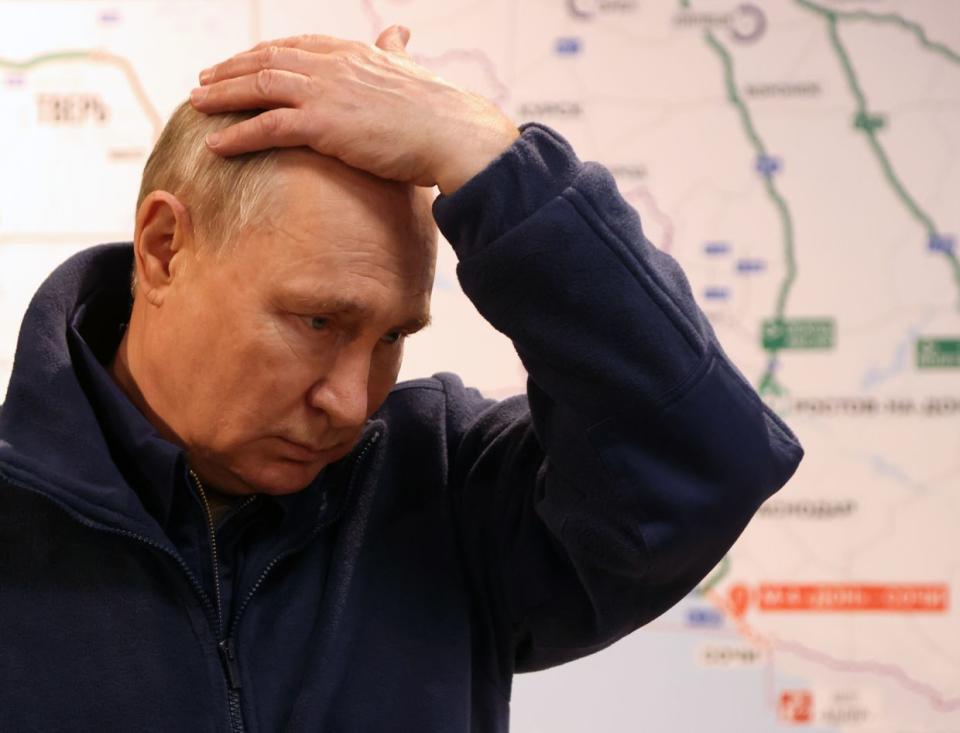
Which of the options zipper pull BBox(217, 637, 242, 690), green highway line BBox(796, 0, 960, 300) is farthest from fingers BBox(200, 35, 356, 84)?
green highway line BBox(796, 0, 960, 300)

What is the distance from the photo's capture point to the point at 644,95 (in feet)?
5.91

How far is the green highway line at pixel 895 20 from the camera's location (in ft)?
5.90

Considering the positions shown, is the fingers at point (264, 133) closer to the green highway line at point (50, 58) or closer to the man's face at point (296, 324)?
the man's face at point (296, 324)

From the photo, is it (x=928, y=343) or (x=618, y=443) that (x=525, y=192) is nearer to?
(x=618, y=443)

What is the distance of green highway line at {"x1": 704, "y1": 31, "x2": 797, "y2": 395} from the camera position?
1.80 meters

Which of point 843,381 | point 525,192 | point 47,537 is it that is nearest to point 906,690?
point 843,381

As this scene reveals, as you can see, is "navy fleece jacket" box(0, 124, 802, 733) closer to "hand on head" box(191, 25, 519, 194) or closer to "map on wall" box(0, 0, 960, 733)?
"hand on head" box(191, 25, 519, 194)

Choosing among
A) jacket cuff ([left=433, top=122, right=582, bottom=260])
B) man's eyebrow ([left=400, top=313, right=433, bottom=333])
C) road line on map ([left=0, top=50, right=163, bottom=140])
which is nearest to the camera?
jacket cuff ([left=433, top=122, right=582, bottom=260])

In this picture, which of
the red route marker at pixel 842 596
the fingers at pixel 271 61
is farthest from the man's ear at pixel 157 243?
the red route marker at pixel 842 596

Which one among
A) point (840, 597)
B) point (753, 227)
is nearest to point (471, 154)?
point (753, 227)

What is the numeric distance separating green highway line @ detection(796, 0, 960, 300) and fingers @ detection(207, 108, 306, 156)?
114cm

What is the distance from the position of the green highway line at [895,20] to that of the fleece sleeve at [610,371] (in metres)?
1.01

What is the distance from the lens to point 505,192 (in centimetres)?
92

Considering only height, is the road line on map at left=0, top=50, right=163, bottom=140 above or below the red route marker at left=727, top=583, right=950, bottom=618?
above
